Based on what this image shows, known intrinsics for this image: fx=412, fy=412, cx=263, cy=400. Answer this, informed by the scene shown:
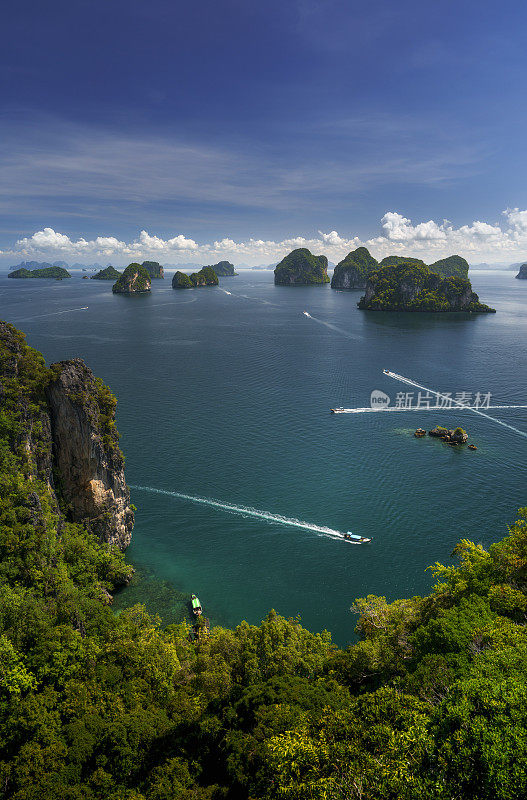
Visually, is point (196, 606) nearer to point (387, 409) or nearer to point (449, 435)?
point (449, 435)

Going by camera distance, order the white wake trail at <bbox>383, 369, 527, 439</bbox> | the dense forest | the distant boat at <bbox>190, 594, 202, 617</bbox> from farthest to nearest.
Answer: the white wake trail at <bbox>383, 369, 527, 439</bbox> < the distant boat at <bbox>190, 594, 202, 617</bbox> < the dense forest

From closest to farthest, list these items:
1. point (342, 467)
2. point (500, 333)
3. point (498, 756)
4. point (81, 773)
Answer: point (498, 756) < point (81, 773) < point (342, 467) < point (500, 333)

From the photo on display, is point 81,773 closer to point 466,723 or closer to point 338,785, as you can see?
point 338,785

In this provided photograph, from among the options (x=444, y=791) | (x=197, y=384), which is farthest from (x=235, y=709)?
(x=197, y=384)

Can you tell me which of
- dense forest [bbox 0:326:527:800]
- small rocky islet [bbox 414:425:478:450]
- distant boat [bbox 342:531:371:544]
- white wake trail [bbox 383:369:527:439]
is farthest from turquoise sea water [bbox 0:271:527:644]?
dense forest [bbox 0:326:527:800]

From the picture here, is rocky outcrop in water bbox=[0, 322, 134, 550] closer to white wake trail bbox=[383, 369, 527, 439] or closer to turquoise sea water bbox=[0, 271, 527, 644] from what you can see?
turquoise sea water bbox=[0, 271, 527, 644]

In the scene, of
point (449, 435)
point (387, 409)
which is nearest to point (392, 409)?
point (387, 409)
